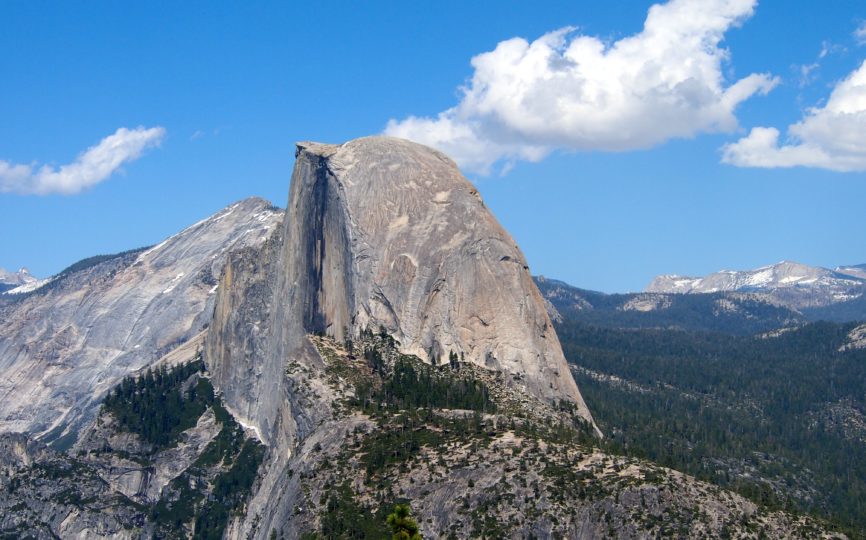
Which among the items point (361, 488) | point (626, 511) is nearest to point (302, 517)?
point (361, 488)

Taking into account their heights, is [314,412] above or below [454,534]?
above

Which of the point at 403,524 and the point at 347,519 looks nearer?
the point at 403,524

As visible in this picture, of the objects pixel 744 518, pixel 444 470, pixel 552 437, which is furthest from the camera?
pixel 552 437

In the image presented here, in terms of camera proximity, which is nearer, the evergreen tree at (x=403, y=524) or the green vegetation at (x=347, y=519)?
the evergreen tree at (x=403, y=524)

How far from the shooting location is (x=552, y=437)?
596 ft

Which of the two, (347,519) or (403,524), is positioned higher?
(403,524)

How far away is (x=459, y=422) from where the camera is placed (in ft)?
609

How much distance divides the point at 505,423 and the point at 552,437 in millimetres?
7108

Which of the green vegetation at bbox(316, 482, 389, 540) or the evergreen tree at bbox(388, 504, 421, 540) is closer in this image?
the evergreen tree at bbox(388, 504, 421, 540)

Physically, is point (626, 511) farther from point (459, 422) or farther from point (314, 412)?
point (314, 412)

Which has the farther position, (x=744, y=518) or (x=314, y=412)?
(x=314, y=412)

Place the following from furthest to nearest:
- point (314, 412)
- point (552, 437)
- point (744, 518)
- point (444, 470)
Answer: point (314, 412) < point (552, 437) < point (444, 470) < point (744, 518)

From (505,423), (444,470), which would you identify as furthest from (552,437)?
(444,470)

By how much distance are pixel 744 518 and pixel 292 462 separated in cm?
6673
